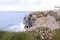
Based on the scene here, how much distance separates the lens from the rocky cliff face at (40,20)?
2492 millimetres

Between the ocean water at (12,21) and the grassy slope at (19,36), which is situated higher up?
the ocean water at (12,21)

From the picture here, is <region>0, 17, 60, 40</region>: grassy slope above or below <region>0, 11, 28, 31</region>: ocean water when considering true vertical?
below

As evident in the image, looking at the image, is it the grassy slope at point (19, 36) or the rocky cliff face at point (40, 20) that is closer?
the grassy slope at point (19, 36)

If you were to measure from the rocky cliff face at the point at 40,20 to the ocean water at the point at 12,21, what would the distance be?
0.10 meters

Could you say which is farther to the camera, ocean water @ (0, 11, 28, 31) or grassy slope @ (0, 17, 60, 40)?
ocean water @ (0, 11, 28, 31)

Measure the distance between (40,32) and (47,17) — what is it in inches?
13.1

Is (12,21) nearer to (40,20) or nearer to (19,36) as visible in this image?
(19,36)

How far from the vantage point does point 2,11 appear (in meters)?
2.77

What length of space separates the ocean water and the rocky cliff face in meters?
0.10

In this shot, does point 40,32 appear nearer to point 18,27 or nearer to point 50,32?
point 50,32

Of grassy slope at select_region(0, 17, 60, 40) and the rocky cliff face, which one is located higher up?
the rocky cliff face

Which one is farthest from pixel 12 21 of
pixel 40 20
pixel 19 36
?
pixel 40 20

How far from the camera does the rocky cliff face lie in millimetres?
2492
